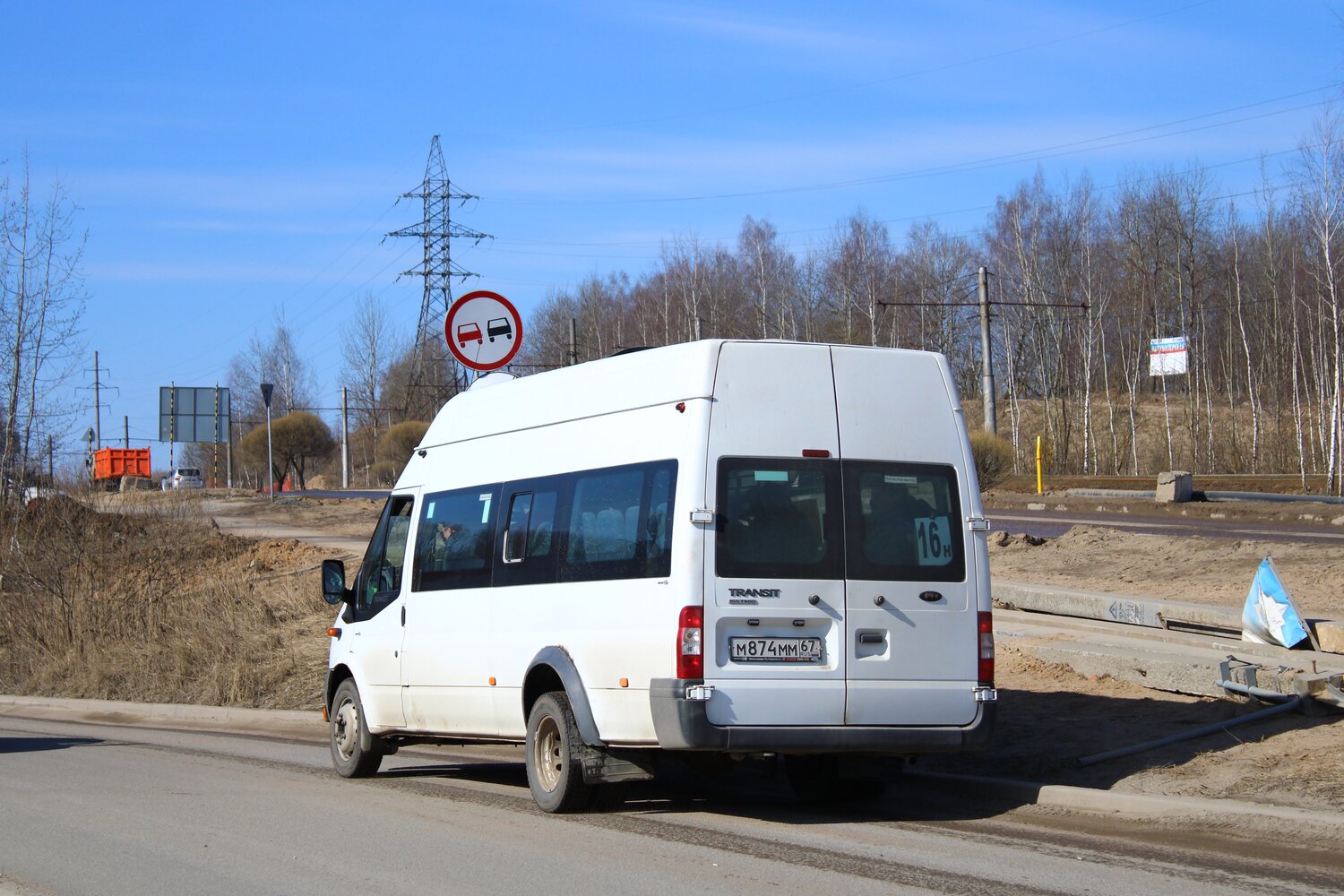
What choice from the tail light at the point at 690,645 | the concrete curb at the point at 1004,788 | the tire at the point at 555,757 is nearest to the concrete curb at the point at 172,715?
the concrete curb at the point at 1004,788

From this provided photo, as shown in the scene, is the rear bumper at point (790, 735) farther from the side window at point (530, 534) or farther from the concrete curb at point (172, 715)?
the concrete curb at point (172, 715)

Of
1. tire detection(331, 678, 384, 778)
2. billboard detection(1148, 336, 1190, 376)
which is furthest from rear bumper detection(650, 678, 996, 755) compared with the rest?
billboard detection(1148, 336, 1190, 376)

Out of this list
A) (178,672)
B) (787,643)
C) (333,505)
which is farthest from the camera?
(333,505)

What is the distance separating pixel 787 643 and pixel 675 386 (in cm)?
156

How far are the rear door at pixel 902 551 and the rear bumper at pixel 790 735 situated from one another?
7cm

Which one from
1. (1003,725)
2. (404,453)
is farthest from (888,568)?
(404,453)

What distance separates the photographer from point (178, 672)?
17688 mm

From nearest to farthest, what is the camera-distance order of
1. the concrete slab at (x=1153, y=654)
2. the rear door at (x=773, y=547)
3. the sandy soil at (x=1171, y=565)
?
the rear door at (x=773, y=547), the concrete slab at (x=1153, y=654), the sandy soil at (x=1171, y=565)

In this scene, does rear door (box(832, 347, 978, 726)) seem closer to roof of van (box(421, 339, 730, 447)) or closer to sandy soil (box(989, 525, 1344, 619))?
roof of van (box(421, 339, 730, 447))

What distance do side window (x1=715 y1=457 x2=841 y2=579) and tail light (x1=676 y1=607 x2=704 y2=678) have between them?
284 millimetres

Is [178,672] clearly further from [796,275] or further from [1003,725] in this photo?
[796,275]

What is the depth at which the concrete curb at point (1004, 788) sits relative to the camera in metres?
7.03

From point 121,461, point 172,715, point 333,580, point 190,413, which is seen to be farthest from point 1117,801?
point 121,461

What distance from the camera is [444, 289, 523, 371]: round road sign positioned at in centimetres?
1212
